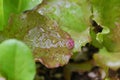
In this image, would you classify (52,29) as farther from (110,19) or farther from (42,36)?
(110,19)

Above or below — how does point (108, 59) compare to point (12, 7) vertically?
below

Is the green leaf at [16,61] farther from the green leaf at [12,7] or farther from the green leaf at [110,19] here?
the green leaf at [110,19]

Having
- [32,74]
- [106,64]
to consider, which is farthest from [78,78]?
[32,74]

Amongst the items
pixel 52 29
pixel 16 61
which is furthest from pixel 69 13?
pixel 16 61

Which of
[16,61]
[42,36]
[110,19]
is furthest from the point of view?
[110,19]

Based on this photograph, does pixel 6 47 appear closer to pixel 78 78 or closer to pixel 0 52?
pixel 0 52

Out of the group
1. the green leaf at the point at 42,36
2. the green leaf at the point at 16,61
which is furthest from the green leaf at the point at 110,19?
the green leaf at the point at 16,61
